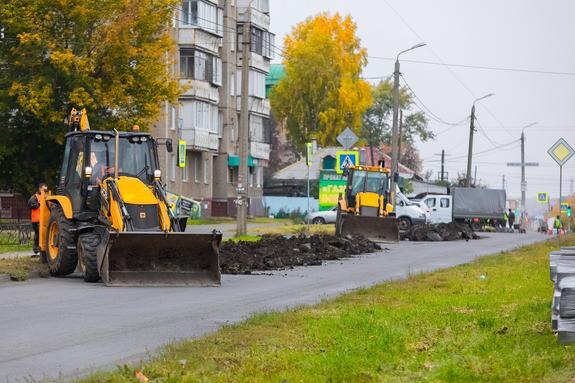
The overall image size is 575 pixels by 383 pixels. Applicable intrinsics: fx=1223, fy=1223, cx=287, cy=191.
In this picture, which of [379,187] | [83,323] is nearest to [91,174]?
[83,323]

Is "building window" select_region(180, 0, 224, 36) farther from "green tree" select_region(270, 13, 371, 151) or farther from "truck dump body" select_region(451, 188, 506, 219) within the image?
"green tree" select_region(270, 13, 371, 151)

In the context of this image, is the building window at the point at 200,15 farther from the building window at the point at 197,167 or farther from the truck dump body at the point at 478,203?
the truck dump body at the point at 478,203

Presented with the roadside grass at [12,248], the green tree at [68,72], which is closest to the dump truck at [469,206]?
the green tree at [68,72]

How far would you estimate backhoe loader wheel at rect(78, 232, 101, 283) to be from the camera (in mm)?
20750

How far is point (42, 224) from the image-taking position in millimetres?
23297

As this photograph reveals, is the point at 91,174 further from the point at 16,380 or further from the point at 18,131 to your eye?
the point at 18,131

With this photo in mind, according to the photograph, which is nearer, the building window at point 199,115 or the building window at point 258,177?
the building window at point 199,115

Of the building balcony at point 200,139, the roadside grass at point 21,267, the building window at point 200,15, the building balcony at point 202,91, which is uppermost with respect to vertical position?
the building window at point 200,15

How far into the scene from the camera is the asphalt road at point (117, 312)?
447 inches

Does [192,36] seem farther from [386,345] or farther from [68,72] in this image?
[386,345]

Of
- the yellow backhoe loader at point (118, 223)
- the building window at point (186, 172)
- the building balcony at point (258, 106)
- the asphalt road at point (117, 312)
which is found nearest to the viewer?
the asphalt road at point (117, 312)

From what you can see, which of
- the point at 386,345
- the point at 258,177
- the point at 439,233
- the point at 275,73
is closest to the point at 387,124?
the point at 275,73

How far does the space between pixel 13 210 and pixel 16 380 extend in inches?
1835

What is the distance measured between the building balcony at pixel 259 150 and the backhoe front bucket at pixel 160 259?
58.8 metres
